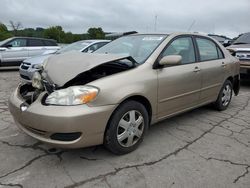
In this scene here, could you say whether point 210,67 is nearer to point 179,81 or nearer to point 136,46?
point 179,81

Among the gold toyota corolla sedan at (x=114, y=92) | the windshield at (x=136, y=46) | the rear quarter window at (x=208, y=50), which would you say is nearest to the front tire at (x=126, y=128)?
the gold toyota corolla sedan at (x=114, y=92)

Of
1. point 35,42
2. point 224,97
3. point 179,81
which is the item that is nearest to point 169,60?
point 179,81

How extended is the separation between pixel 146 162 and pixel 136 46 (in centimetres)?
175

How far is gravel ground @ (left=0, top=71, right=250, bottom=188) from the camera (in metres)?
2.55

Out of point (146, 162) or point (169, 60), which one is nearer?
point (146, 162)

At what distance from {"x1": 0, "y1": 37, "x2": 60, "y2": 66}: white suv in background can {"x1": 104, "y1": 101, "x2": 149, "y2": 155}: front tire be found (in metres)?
8.05

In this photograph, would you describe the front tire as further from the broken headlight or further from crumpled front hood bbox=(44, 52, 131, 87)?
crumpled front hood bbox=(44, 52, 131, 87)

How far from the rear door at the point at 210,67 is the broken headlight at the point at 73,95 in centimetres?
222

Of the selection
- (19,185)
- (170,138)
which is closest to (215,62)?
(170,138)

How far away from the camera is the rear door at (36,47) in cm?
1119

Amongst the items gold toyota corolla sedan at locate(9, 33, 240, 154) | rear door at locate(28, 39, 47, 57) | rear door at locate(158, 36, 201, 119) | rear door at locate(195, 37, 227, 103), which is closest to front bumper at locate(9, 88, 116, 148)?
gold toyota corolla sedan at locate(9, 33, 240, 154)

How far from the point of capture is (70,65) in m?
3.02

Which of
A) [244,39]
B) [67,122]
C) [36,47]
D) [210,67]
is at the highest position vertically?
[244,39]

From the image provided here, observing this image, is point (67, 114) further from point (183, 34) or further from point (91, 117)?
point (183, 34)
